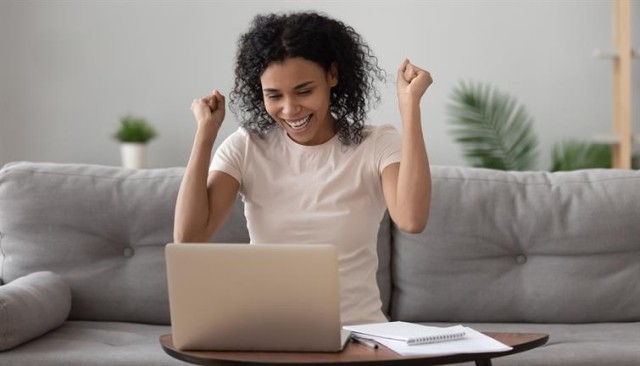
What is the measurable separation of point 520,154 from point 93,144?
187cm

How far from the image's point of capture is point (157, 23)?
4.43 metres

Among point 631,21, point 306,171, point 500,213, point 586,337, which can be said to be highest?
point 631,21

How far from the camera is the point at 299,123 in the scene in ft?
6.64

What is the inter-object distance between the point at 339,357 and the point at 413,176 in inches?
22.0

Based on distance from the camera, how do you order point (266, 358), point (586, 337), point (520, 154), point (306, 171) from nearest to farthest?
1. point (266, 358)
2. point (306, 171)
3. point (586, 337)
4. point (520, 154)

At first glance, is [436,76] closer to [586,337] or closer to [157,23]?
[157,23]

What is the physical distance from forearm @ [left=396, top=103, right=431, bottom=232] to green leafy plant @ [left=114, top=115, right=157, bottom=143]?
2476 mm

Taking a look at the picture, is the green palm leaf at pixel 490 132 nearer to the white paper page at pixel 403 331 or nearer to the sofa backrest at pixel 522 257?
the sofa backrest at pixel 522 257

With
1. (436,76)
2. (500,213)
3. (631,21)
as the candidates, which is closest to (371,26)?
(436,76)

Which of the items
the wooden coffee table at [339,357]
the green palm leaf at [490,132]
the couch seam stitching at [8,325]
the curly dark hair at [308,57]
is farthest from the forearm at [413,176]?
the green palm leaf at [490,132]

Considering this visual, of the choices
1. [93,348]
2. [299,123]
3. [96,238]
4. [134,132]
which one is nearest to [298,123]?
[299,123]

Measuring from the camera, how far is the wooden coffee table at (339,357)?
1.47 m

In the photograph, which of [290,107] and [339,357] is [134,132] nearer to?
[290,107]

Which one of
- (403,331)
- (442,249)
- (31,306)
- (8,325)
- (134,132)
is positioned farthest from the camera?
(134,132)
